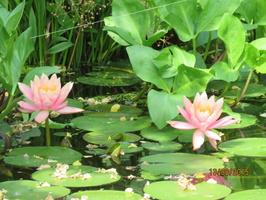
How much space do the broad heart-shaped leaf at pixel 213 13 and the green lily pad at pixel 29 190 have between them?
976 millimetres

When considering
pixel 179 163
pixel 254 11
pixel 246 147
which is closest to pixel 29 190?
pixel 179 163

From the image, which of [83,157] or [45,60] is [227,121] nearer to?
[83,157]

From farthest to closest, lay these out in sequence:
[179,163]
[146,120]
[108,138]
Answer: [146,120], [108,138], [179,163]

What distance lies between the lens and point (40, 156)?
69.3 inches

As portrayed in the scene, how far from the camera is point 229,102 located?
2.39 meters

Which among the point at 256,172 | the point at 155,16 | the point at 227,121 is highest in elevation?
the point at 155,16

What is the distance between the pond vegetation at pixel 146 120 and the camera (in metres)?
1.53

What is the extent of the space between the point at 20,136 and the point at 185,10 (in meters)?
0.78

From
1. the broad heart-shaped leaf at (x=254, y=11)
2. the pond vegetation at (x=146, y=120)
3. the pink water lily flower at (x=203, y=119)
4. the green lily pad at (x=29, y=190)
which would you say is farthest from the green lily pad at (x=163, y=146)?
the broad heart-shaped leaf at (x=254, y=11)

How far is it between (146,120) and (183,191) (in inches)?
28.1

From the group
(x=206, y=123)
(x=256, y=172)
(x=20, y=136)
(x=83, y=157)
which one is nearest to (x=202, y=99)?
(x=206, y=123)

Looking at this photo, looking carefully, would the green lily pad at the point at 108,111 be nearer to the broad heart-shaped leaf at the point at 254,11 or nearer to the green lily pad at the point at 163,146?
the green lily pad at the point at 163,146

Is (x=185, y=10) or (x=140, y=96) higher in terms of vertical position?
(x=185, y=10)
